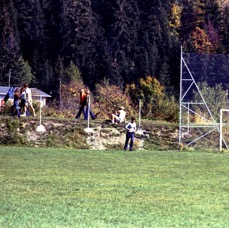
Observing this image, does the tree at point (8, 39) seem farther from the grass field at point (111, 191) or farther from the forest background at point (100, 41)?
the grass field at point (111, 191)

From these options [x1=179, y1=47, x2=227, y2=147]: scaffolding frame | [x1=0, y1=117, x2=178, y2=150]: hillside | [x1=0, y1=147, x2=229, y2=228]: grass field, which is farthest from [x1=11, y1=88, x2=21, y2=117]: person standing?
[x1=0, y1=147, x2=229, y2=228]: grass field

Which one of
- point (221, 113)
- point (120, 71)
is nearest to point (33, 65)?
point (120, 71)

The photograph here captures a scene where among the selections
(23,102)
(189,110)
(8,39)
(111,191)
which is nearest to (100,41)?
(8,39)

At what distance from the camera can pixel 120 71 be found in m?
98.6

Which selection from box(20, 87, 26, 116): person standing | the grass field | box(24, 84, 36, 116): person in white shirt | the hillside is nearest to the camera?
the grass field

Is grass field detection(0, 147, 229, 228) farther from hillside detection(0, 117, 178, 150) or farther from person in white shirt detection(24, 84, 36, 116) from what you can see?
person in white shirt detection(24, 84, 36, 116)

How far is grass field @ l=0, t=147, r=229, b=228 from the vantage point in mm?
16094

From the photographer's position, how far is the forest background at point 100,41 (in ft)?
319

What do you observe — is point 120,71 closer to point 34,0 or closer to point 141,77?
point 141,77

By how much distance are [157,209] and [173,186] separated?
446 centimetres

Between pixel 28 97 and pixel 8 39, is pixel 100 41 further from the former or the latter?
pixel 28 97

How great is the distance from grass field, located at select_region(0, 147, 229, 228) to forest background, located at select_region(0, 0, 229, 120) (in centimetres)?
6154

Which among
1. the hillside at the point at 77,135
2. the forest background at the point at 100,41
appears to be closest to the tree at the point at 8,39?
the forest background at the point at 100,41

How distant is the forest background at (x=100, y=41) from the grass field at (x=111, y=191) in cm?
6154
